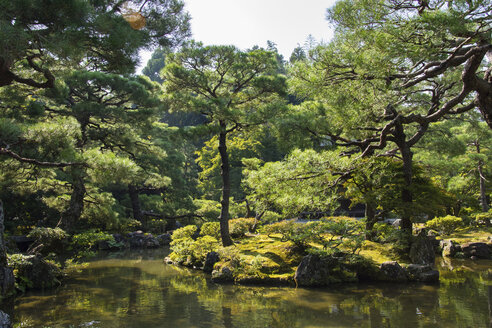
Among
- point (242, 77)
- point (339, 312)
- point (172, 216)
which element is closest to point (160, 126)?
point (172, 216)

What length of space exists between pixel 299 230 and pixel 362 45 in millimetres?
4007

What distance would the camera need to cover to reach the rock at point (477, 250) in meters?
9.69

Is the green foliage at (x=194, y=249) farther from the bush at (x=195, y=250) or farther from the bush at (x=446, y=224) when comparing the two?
the bush at (x=446, y=224)

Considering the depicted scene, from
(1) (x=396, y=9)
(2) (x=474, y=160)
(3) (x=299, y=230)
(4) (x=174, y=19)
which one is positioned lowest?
(3) (x=299, y=230)

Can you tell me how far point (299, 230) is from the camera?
25.1ft

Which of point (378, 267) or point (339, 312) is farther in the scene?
point (378, 267)

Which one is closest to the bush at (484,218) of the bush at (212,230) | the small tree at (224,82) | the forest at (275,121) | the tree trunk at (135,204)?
the forest at (275,121)

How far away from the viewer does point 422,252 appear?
7.21 m

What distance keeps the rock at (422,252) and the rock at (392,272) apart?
616 mm

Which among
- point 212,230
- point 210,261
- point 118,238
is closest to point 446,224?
point 212,230

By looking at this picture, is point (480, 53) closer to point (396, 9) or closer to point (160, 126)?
point (396, 9)

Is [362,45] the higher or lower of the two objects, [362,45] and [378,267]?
the higher

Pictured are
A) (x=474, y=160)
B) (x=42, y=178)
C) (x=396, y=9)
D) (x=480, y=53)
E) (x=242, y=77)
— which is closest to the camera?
(x=480, y=53)

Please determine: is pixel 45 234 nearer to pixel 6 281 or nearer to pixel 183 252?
pixel 6 281
